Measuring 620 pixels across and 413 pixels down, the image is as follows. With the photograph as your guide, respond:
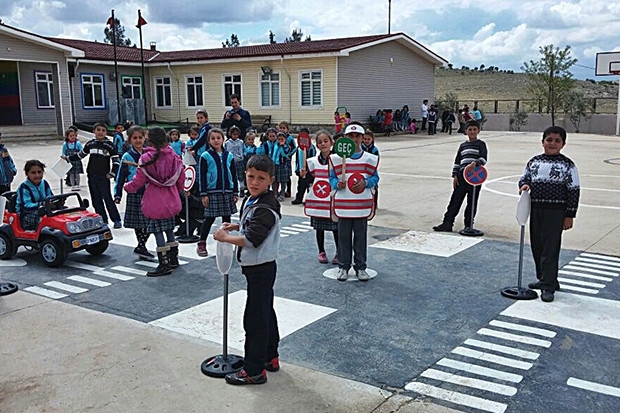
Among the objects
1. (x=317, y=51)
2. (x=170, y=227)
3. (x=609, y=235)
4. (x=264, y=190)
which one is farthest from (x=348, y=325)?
(x=317, y=51)

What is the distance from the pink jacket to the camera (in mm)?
6547

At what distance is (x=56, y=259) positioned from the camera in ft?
23.0

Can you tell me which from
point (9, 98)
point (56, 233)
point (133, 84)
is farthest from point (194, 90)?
point (56, 233)

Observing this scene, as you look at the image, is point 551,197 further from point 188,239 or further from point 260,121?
point 260,121

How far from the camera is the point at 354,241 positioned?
21.3 ft

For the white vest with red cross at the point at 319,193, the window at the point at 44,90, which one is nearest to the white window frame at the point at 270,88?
the window at the point at 44,90

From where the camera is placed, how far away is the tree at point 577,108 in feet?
116

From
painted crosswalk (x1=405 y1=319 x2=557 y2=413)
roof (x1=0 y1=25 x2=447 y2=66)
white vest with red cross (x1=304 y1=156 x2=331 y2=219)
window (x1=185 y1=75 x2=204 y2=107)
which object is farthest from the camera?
window (x1=185 y1=75 x2=204 y2=107)

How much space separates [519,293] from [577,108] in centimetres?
3349

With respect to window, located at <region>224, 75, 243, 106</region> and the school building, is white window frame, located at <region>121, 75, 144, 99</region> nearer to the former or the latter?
the school building

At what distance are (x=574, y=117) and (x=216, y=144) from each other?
32.9 metres

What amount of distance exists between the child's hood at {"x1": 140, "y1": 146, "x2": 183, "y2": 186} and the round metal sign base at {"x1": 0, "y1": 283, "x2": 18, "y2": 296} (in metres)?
1.71

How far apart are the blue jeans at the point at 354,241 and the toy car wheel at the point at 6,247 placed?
3.92 m

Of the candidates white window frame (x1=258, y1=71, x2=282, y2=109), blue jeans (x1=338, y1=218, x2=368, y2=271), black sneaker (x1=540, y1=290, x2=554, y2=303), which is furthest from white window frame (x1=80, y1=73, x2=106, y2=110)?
black sneaker (x1=540, y1=290, x2=554, y2=303)
